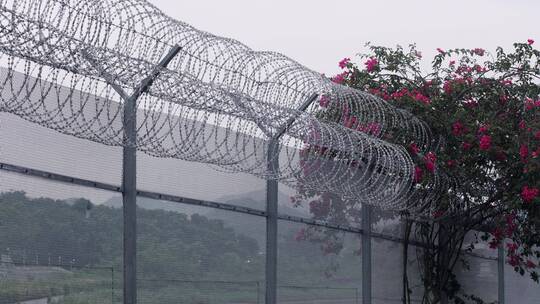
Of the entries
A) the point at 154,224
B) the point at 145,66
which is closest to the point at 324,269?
the point at 154,224

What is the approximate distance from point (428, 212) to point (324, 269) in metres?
1.83

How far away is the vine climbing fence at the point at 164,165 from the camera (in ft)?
25.9

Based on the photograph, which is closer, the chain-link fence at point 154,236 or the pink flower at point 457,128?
the chain-link fence at point 154,236

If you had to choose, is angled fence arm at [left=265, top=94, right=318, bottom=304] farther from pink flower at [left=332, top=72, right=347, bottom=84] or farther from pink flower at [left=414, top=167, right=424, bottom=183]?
pink flower at [left=332, top=72, right=347, bottom=84]

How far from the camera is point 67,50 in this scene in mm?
7406

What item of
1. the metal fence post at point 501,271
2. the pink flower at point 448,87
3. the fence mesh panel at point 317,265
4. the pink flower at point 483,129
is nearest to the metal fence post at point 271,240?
the fence mesh panel at point 317,265

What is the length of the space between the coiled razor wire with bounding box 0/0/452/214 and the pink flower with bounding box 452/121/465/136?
2.48ft

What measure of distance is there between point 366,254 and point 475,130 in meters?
2.05

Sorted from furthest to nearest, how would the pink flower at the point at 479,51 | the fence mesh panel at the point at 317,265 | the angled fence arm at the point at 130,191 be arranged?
the pink flower at the point at 479,51 → the fence mesh panel at the point at 317,265 → the angled fence arm at the point at 130,191

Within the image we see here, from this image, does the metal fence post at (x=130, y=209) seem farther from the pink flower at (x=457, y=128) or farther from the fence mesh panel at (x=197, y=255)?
the pink flower at (x=457, y=128)

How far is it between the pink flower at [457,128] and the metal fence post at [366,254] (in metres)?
1.41

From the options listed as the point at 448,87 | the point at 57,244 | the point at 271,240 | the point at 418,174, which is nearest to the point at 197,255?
the point at 271,240

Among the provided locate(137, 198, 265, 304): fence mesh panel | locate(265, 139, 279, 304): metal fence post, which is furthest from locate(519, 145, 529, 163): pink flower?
locate(137, 198, 265, 304): fence mesh panel

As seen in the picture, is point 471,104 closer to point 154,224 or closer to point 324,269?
point 324,269
